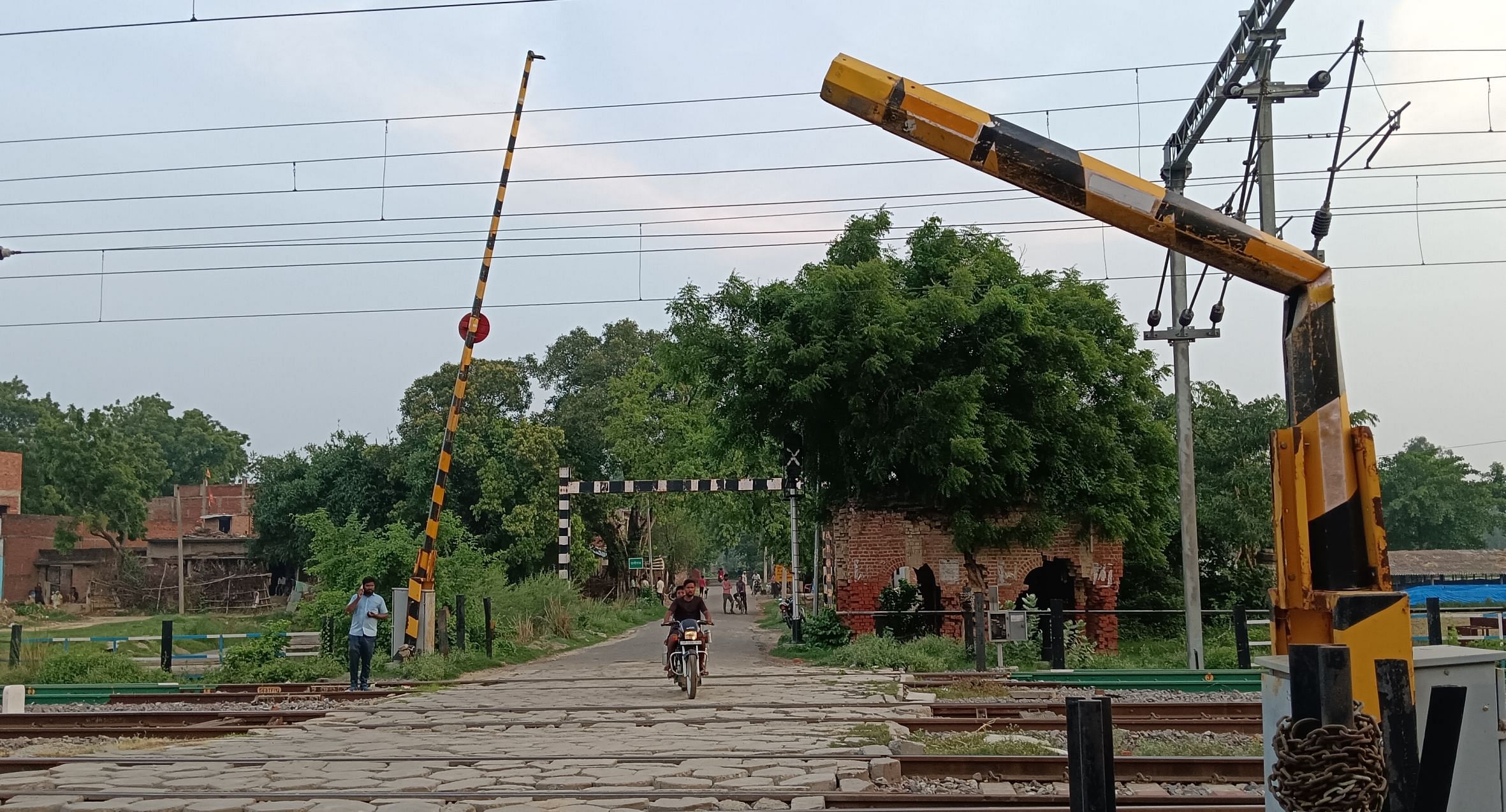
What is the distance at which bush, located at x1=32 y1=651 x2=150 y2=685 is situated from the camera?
1875 cm

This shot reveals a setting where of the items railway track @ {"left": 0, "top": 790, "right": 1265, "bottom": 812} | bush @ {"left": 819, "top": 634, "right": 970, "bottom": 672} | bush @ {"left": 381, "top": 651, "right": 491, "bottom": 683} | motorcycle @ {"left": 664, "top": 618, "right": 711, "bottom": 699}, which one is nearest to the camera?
railway track @ {"left": 0, "top": 790, "right": 1265, "bottom": 812}

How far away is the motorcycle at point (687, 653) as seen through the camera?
14.6 m

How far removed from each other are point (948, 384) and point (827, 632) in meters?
5.53

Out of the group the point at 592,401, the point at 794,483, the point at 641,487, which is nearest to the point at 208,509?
the point at 592,401

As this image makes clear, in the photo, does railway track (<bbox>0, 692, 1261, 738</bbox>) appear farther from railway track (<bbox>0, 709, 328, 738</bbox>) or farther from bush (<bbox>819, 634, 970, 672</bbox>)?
bush (<bbox>819, 634, 970, 672</bbox>)

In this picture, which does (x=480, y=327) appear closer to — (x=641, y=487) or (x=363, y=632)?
(x=363, y=632)

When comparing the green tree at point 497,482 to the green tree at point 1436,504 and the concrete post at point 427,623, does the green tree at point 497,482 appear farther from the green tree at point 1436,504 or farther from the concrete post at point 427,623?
the green tree at point 1436,504

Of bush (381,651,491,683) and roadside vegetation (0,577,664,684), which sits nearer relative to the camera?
bush (381,651,491,683)

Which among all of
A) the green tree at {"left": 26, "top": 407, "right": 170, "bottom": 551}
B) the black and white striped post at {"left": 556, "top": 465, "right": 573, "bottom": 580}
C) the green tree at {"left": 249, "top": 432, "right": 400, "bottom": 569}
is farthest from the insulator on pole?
the green tree at {"left": 26, "top": 407, "right": 170, "bottom": 551}

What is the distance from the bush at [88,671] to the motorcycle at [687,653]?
9.46 m

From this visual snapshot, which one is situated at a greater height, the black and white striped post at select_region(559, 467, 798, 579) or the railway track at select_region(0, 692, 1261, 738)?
the black and white striped post at select_region(559, 467, 798, 579)

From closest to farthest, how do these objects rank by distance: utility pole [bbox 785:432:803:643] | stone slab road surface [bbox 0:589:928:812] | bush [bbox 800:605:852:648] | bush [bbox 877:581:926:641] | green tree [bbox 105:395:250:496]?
stone slab road surface [bbox 0:589:928:812]
bush [bbox 800:605:852:648]
bush [bbox 877:581:926:641]
utility pole [bbox 785:432:803:643]
green tree [bbox 105:395:250:496]

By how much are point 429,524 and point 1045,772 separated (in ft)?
39.8

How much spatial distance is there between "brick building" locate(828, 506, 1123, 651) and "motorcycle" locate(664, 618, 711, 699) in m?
8.47
